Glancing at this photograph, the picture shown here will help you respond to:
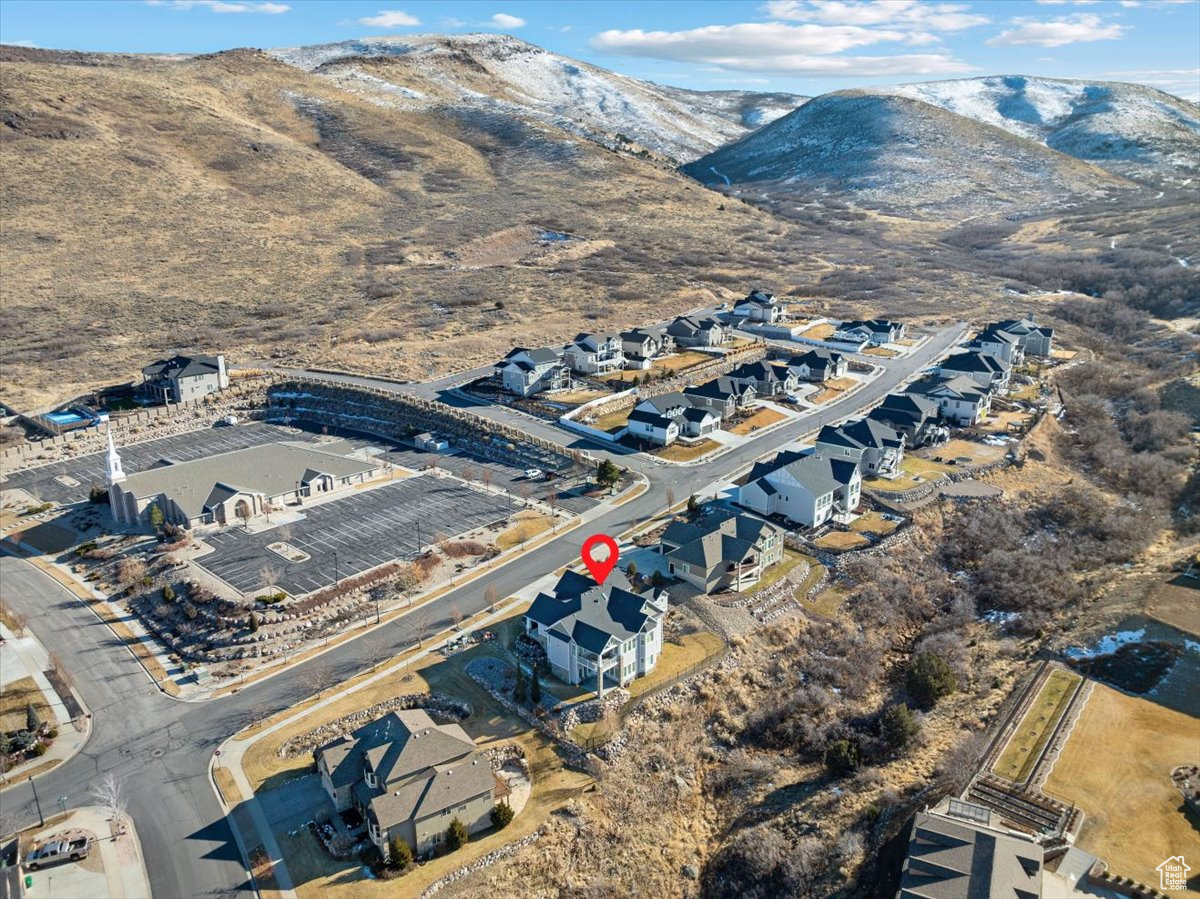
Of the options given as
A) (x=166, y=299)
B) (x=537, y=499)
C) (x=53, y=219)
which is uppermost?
(x=53, y=219)

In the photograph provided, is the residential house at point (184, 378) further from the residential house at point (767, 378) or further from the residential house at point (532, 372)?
the residential house at point (767, 378)

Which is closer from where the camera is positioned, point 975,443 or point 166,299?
point 975,443

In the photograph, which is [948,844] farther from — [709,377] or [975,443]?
[709,377]

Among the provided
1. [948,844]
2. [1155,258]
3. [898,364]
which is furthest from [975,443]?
[1155,258]

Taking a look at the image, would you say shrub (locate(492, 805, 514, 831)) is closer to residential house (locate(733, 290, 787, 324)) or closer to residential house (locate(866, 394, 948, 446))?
residential house (locate(866, 394, 948, 446))

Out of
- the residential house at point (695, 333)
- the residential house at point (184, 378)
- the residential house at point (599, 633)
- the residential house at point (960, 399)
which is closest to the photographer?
the residential house at point (599, 633)

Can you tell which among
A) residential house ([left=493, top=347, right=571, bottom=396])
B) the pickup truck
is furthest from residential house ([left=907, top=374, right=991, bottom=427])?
the pickup truck

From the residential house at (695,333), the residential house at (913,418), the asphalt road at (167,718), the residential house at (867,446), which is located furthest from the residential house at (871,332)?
the asphalt road at (167,718)
